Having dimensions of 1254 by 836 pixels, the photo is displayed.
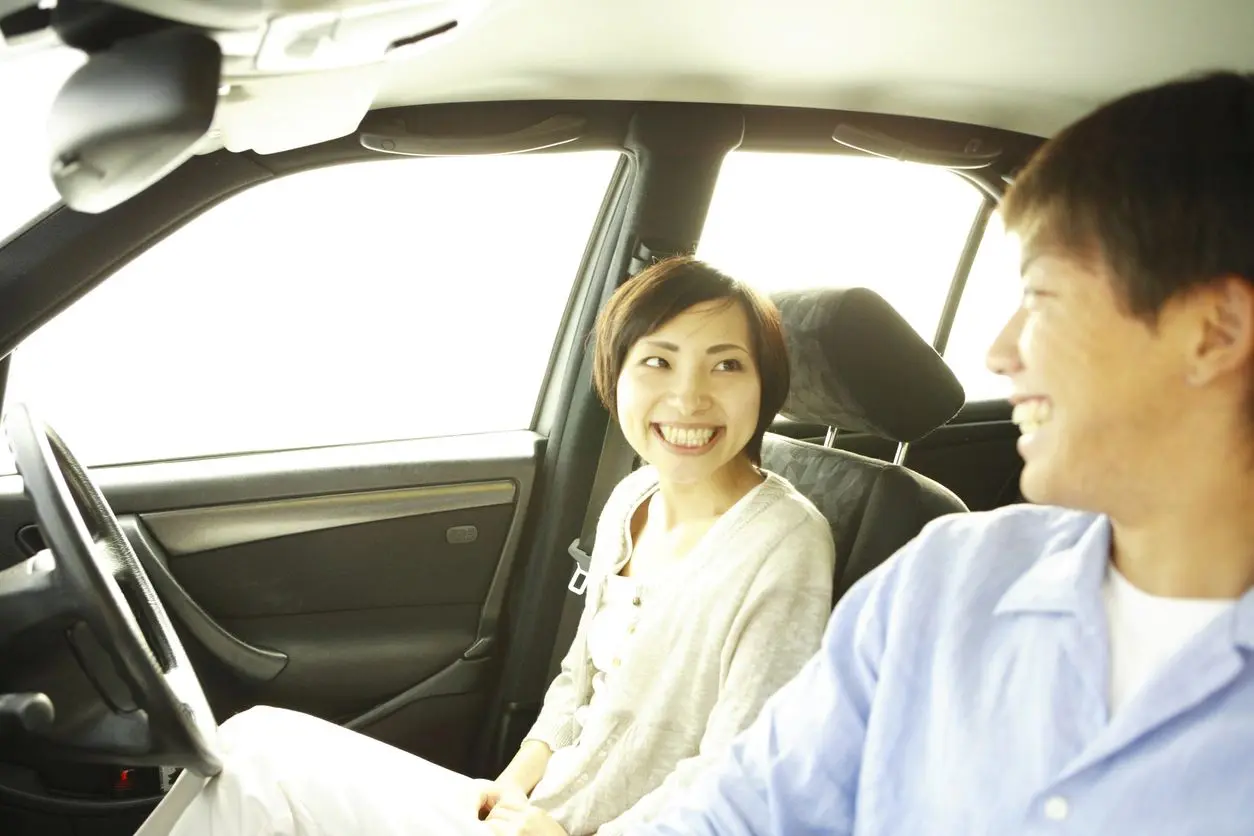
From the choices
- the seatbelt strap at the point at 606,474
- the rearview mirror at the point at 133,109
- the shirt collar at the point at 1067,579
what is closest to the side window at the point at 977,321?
the seatbelt strap at the point at 606,474

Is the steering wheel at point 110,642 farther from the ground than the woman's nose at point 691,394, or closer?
closer

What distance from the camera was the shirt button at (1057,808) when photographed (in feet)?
3.16

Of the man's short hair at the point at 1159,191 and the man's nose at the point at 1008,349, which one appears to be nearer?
the man's short hair at the point at 1159,191

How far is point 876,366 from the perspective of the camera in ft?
5.88

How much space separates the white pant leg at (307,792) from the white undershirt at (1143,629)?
102 centimetres

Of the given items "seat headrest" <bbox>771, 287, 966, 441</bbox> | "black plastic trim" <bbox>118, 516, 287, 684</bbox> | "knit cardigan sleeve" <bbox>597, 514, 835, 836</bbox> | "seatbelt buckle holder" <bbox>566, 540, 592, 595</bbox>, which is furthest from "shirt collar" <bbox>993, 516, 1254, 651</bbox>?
"black plastic trim" <bbox>118, 516, 287, 684</bbox>

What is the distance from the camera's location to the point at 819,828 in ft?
4.05

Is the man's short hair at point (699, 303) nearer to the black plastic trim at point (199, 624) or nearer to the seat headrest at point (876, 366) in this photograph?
the seat headrest at point (876, 366)

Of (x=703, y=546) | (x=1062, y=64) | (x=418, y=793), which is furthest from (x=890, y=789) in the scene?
(x=1062, y=64)

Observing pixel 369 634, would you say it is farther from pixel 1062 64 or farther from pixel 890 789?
pixel 1062 64

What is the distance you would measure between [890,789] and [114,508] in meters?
1.68

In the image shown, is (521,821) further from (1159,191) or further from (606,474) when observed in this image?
(1159,191)

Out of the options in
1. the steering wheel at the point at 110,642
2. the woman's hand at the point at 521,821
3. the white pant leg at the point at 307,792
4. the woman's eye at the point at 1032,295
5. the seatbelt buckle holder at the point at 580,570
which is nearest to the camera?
the woman's eye at the point at 1032,295

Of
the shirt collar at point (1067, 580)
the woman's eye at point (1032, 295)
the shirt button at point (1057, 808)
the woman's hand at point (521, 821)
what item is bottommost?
the woman's hand at point (521, 821)
